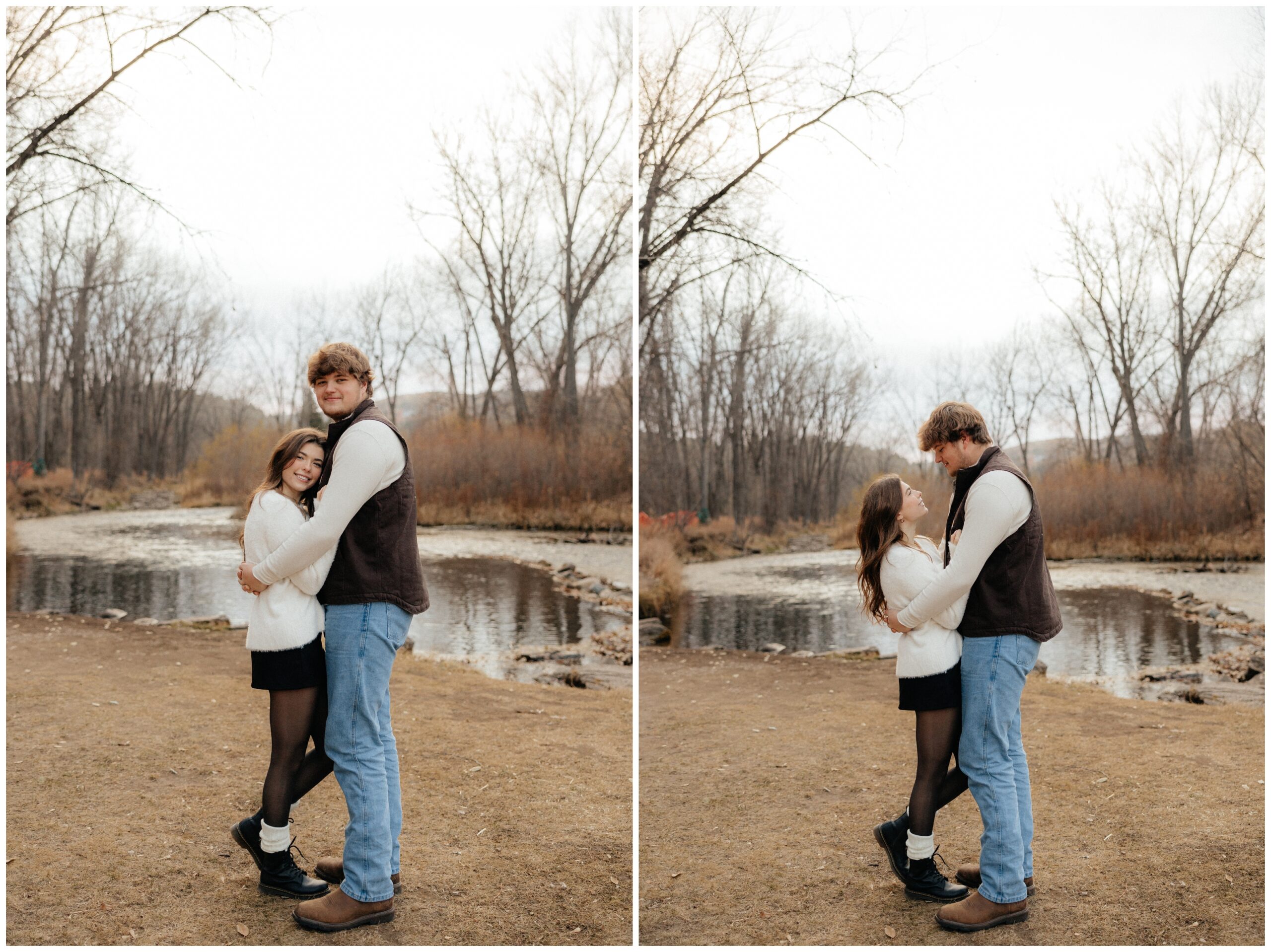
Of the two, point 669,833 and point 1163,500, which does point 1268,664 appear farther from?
point 669,833

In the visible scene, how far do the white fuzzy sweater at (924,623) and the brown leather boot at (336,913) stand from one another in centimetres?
138

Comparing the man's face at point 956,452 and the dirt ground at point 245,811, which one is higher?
the man's face at point 956,452

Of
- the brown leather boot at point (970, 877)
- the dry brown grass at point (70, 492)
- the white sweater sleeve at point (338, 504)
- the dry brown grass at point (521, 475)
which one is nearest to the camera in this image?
the white sweater sleeve at point (338, 504)

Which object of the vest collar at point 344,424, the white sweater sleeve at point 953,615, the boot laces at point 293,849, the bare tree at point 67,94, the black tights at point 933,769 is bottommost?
the boot laces at point 293,849

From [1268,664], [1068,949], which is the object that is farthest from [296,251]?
[1268,664]

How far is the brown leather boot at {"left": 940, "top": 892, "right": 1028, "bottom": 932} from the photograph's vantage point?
2.36 meters

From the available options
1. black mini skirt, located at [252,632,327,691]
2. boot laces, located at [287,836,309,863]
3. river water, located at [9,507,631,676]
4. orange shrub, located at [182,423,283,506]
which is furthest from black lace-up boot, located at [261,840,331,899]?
orange shrub, located at [182,423,283,506]

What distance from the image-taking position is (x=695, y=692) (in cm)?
552

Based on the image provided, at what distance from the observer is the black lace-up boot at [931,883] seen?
2500 millimetres

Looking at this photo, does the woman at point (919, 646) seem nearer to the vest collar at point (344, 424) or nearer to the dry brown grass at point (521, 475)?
the vest collar at point (344, 424)

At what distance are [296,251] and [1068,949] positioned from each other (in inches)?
209

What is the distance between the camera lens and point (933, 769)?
2389 millimetres

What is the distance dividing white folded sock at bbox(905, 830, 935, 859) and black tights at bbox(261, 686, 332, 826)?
145 cm

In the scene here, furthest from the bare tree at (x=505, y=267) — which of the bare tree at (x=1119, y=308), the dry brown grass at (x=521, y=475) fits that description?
the bare tree at (x=1119, y=308)
